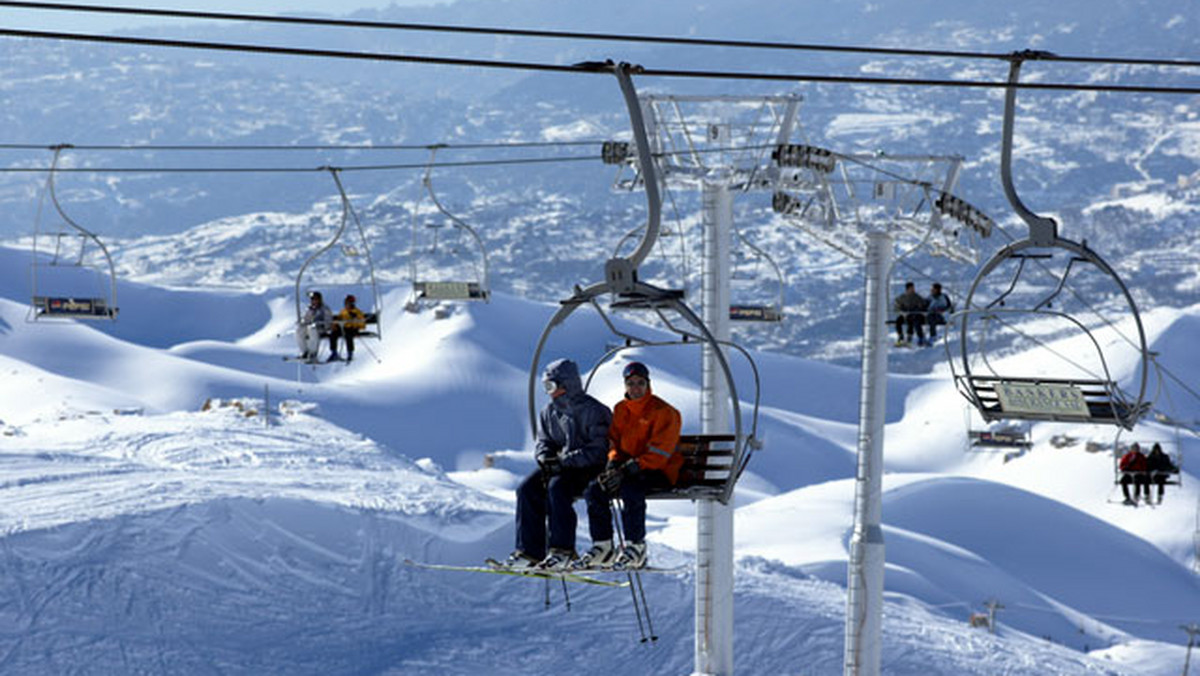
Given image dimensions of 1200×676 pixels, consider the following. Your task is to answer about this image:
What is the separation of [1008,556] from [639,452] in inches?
1906

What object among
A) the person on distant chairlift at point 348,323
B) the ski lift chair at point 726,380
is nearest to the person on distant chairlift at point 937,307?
the person on distant chairlift at point 348,323

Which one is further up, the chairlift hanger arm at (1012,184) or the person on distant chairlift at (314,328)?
the chairlift hanger arm at (1012,184)

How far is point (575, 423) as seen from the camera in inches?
465

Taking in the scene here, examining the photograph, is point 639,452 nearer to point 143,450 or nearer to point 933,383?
point 143,450

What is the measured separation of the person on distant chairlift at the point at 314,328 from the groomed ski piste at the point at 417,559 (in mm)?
6544

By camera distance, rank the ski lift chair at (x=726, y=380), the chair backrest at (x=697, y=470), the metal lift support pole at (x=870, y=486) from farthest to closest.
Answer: the metal lift support pole at (x=870, y=486), the chair backrest at (x=697, y=470), the ski lift chair at (x=726, y=380)

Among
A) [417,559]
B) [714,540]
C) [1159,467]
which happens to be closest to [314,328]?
[714,540]

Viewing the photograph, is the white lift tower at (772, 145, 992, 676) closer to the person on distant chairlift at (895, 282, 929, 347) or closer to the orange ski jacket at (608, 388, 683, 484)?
the person on distant chairlift at (895, 282, 929, 347)

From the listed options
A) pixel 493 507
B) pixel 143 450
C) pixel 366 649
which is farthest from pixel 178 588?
pixel 143 450

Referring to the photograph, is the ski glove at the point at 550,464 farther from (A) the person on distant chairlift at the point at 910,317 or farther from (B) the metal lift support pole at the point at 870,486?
(A) the person on distant chairlift at the point at 910,317

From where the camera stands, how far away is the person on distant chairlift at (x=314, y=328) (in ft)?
77.8

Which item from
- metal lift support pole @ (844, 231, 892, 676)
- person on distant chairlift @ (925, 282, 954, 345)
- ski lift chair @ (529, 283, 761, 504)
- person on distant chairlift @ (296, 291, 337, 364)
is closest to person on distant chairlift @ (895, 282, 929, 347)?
person on distant chairlift @ (925, 282, 954, 345)

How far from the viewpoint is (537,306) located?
367ft

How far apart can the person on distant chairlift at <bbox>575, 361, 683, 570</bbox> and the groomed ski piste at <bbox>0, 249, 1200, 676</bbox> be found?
17259 millimetres
